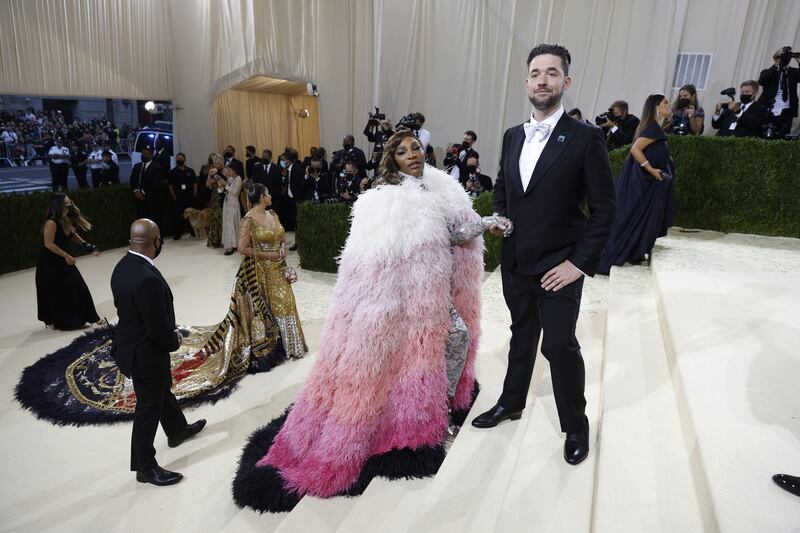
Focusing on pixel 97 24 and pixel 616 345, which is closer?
pixel 616 345

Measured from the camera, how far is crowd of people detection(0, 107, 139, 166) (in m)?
8.34

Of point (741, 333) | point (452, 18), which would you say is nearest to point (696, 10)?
point (452, 18)

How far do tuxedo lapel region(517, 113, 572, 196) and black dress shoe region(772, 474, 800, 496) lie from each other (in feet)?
4.98

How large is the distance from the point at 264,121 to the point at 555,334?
12.8 m

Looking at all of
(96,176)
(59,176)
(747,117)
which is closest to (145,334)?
(747,117)

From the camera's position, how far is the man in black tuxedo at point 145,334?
2.80 meters

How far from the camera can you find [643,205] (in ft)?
17.6

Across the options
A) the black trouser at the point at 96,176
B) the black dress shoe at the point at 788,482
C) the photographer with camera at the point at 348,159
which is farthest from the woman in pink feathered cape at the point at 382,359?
the black trouser at the point at 96,176

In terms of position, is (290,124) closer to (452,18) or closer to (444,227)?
(452,18)

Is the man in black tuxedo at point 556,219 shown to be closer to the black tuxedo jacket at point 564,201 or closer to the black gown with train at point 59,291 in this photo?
the black tuxedo jacket at point 564,201

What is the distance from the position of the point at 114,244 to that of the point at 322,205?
4463 millimetres

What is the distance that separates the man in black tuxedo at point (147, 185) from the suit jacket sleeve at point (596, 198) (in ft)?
29.9

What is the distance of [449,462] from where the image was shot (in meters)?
2.55

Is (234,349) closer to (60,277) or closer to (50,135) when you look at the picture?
(60,277)
